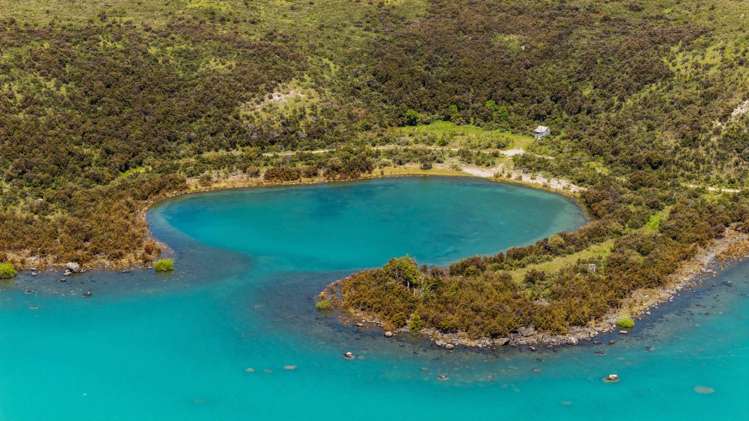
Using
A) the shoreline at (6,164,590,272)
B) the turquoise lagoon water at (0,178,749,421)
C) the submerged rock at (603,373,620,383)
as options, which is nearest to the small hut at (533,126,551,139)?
the shoreline at (6,164,590,272)

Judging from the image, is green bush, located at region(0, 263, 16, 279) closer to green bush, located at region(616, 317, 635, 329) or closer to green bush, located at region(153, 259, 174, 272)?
green bush, located at region(153, 259, 174, 272)

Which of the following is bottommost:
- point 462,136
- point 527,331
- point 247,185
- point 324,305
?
point 324,305

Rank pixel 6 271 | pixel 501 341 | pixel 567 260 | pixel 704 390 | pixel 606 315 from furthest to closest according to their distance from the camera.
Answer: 1. pixel 567 260
2. pixel 6 271
3. pixel 606 315
4. pixel 501 341
5. pixel 704 390

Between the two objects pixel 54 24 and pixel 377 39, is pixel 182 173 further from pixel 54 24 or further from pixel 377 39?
pixel 377 39

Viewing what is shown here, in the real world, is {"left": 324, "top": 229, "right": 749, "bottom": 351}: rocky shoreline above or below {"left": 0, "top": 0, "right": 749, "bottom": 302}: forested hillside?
below

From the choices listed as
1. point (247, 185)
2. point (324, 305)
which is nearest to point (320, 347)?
point (324, 305)

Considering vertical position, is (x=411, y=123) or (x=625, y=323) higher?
(x=411, y=123)

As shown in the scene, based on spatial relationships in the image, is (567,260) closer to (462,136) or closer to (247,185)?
(462,136)
